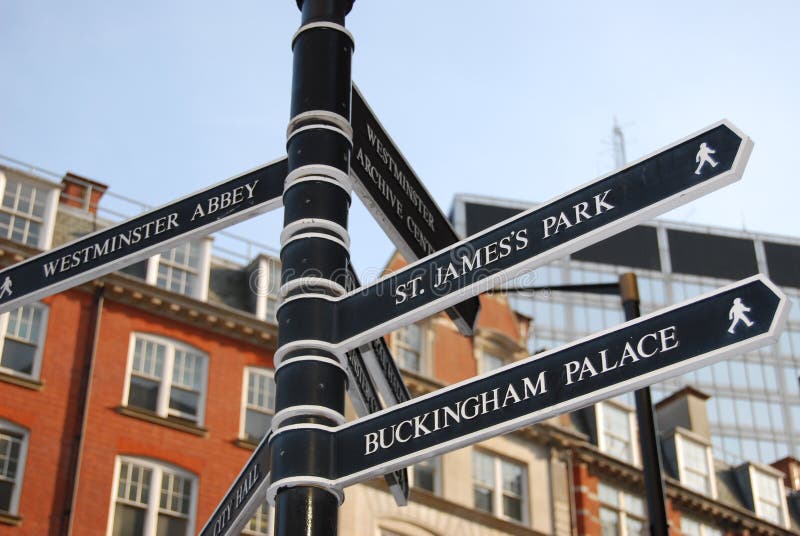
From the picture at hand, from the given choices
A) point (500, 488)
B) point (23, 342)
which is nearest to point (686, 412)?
point (500, 488)

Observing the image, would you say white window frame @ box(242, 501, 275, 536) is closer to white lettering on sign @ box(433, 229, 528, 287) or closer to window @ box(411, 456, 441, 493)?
window @ box(411, 456, 441, 493)

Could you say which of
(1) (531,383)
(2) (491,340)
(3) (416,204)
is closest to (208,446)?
(2) (491,340)

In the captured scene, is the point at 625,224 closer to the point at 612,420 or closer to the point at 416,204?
the point at 416,204

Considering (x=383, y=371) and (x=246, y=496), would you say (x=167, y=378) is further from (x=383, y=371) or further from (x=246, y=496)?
(x=246, y=496)

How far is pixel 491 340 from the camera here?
33.2 metres

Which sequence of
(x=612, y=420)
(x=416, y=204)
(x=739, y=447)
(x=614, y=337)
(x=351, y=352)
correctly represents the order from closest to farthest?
(x=614, y=337) < (x=351, y=352) < (x=416, y=204) < (x=612, y=420) < (x=739, y=447)

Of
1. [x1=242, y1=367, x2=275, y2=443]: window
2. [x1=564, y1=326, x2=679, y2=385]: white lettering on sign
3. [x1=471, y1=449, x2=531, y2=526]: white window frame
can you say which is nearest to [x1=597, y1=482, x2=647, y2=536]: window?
[x1=471, y1=449, x2=531, y2=526]: white window frame

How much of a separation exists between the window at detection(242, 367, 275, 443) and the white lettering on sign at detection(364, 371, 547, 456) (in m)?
22.0

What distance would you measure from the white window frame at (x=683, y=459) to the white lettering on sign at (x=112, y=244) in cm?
3202

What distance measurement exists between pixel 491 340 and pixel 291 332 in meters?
27.3

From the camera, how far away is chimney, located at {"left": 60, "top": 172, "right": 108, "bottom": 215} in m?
29.0

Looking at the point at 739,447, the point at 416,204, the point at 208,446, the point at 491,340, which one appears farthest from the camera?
the point at 739,447

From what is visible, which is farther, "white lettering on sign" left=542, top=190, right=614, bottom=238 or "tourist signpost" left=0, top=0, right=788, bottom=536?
"white lettering on sign" left=542, top=190, right=614, bottom=238

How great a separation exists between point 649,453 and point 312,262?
5939 mm
